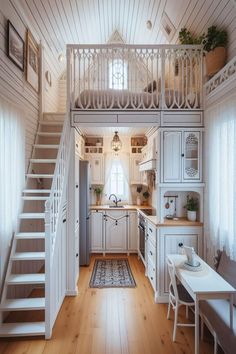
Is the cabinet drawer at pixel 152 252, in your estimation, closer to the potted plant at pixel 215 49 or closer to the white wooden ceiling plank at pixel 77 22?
the potted plant at pixel 215 49

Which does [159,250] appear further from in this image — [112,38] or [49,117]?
[112,38]

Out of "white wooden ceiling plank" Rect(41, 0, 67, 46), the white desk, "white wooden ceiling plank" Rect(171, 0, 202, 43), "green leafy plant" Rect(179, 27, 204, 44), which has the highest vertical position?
"white wooden ceiling plank" Rect(41, 0, 67, 46)

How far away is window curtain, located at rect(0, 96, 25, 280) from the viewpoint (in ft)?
8.71

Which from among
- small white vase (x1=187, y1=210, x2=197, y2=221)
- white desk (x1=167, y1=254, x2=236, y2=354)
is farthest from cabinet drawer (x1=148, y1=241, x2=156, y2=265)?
white desk (x1=167, y1=254, x2=236, y2=354)

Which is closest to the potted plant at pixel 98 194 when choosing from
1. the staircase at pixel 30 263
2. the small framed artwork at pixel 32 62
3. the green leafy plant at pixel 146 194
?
the green leafy plant at pixel 146 194

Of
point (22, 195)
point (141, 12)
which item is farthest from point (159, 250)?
point (141, 12)

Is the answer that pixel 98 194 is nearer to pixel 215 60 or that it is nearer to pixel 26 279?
pixel 26 279

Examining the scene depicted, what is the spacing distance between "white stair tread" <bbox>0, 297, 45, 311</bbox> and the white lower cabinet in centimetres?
159

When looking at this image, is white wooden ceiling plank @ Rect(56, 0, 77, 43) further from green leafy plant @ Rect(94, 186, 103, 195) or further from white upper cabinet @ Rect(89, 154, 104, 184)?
green leafy plant @ Rect(94, 186, 103, 195)

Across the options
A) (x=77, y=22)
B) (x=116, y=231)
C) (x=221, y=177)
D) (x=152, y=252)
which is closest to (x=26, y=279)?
(x=152, y=252)

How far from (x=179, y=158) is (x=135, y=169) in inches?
98.3

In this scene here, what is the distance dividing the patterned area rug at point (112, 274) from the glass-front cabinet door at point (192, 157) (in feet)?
6.47

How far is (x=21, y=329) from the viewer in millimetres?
2559

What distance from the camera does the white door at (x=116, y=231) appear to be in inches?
209
